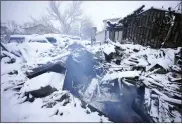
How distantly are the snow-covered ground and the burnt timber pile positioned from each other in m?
2.96

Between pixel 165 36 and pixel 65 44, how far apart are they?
666 centimetres

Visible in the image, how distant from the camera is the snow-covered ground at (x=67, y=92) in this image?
2897 millimetres

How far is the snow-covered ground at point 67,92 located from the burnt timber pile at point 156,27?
9.71 ft

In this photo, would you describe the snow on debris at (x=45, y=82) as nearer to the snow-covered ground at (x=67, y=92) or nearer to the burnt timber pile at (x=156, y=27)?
the snow-covered ground at (x=67, y=92)

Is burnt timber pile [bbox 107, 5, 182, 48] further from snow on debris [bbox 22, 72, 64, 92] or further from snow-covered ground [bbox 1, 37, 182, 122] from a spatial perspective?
snow on debris [bbox 22, 72, 64, 92]

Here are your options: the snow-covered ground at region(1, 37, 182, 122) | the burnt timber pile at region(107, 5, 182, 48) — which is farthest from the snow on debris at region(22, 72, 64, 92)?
the burnt timber pile at region(107, 5, 182, 48)

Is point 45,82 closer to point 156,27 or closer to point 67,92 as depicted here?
point 67,92

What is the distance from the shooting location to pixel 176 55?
5699 mm

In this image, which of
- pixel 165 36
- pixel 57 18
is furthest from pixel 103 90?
pixel 57 18

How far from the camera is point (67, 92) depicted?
3531 millimetres

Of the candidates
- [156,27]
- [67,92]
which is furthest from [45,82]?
[156,27]

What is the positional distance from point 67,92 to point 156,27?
25.6ft

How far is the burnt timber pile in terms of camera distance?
8.28 meters

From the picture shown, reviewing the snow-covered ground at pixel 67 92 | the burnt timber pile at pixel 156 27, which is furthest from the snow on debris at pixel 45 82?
the burnt timber pile at pixel 156 27
